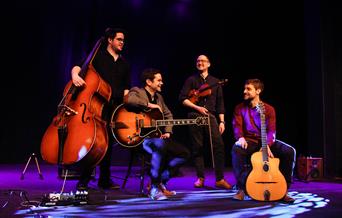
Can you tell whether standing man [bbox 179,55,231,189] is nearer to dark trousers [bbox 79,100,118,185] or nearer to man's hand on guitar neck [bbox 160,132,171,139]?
man's hand on guitar neck [bbox 160,132,171,139]

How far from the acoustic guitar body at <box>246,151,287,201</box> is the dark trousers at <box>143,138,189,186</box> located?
2.54 ft

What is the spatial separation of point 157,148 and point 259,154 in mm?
1015

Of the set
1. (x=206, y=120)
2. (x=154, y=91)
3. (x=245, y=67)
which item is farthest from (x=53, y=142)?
(x=245, y=67)

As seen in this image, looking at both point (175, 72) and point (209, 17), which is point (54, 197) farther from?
point (209, 17)

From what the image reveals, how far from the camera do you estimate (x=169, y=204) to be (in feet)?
11.2

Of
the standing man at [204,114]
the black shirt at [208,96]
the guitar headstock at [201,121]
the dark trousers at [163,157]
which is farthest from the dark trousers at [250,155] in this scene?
the black shirt at [208,96]

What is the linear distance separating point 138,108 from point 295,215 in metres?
1.88

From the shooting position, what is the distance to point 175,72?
23.1ft

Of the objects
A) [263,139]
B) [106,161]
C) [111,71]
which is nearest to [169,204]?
[263,139]

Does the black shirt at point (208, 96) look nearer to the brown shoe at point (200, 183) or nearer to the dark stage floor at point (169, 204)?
the brown shoe at point (200, 183)

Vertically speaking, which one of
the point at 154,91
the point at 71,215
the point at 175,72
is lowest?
the point at 71,215

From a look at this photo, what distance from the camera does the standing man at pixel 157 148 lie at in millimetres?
3854

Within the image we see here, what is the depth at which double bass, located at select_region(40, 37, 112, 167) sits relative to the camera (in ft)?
11.4

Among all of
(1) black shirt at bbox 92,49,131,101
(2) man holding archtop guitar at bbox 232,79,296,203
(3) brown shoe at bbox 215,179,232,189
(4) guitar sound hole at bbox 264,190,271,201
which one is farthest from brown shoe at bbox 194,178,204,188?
(1) black shirt at bbox 92,49,131,101
